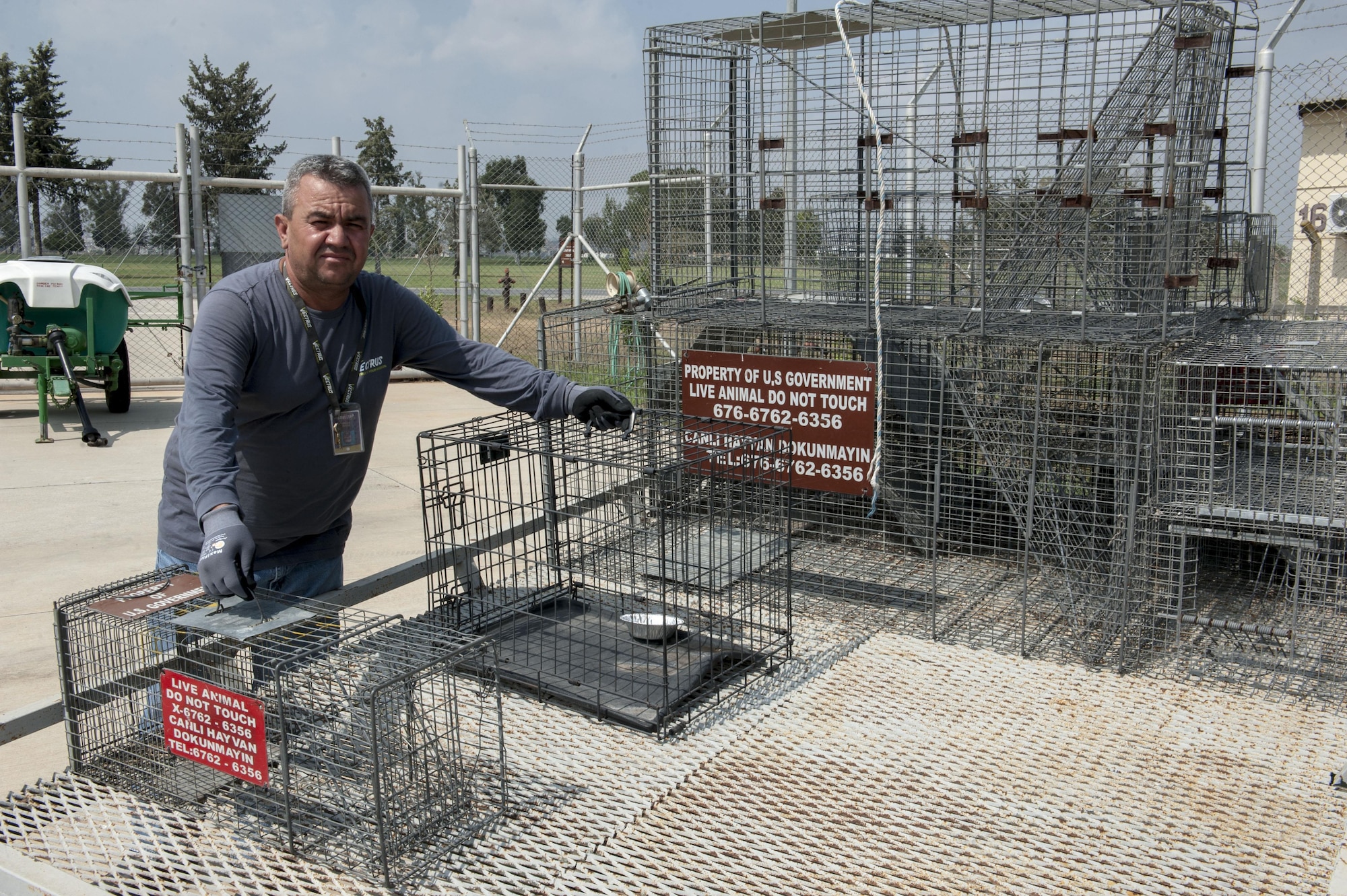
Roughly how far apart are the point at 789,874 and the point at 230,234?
10.9 meters

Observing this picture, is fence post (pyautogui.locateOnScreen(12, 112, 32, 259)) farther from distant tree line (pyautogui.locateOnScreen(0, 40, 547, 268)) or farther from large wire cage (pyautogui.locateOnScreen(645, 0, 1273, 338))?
large wire cage (pyautogui.locateOnScreen(645, 0, 1273, 338))

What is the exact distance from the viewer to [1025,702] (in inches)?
161

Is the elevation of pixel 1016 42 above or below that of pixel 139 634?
above

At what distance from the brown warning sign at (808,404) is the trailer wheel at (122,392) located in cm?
692

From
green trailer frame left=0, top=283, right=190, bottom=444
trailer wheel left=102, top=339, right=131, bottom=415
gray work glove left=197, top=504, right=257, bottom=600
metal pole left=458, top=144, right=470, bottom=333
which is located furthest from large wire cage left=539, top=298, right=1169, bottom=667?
metal pole left=458, top=144, right=470, bottom=333

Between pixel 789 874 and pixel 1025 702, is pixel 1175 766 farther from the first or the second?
pixel 789 874

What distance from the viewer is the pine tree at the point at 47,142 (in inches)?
489

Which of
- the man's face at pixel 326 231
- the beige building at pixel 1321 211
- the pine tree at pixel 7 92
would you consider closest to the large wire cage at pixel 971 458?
the man's face at pixel 326 231

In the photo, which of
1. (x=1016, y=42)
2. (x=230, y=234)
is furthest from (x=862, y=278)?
(x=230, y=234)

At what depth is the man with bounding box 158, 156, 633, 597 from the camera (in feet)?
9.13

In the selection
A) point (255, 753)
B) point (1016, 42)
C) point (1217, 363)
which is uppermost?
point (1016, 42)

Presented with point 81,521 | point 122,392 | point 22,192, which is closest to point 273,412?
point 81,521

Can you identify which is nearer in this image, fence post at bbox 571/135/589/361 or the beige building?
the beige building

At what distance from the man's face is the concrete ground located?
191cm
